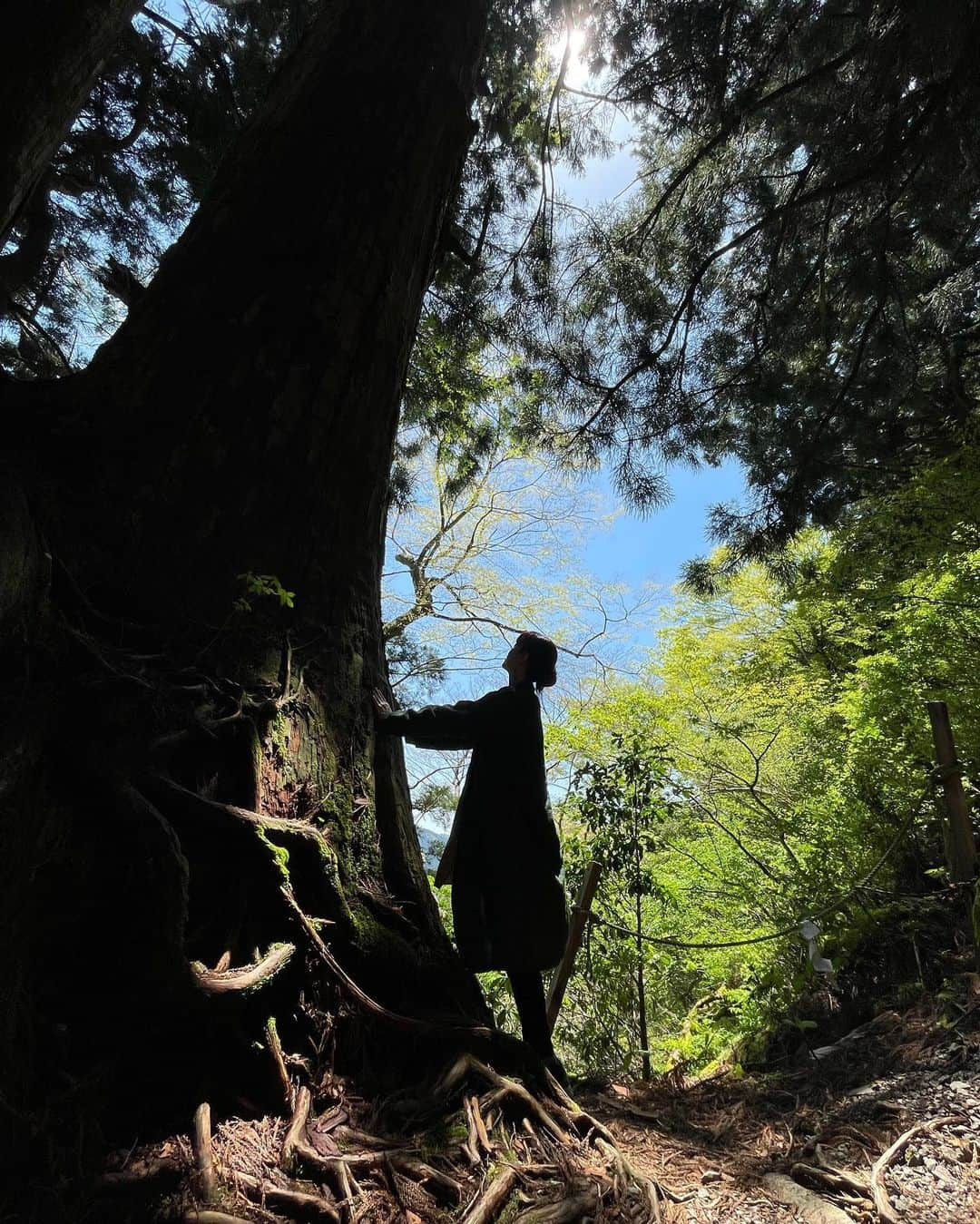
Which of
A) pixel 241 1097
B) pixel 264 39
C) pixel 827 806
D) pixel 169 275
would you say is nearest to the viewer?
pixel 241 1097

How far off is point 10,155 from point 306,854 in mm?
1618

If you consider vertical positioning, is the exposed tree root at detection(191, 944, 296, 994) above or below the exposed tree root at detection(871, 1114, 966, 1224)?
above

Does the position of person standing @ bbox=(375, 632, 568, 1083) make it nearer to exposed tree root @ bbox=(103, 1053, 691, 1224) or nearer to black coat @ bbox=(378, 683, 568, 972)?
black coat @ bbox=(378, 683, 568, 972)

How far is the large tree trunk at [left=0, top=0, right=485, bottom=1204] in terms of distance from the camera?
108cm

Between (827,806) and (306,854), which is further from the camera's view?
(827,806)

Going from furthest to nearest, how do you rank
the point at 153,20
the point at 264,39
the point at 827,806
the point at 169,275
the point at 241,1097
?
the point at 827,806, the point at 264,39, the point at 153,20, the point at 169,275, the point at 241,1097

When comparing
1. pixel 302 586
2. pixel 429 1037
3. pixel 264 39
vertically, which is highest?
pixel 264 39

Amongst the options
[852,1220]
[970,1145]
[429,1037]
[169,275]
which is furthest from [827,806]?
[169,275]

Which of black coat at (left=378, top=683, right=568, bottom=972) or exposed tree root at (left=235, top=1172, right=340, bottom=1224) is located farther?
black coat at (left=378, top=683, right=568, bottom=972)

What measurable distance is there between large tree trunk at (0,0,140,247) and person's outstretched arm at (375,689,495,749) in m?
1.45

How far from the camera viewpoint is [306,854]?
4.62 feet

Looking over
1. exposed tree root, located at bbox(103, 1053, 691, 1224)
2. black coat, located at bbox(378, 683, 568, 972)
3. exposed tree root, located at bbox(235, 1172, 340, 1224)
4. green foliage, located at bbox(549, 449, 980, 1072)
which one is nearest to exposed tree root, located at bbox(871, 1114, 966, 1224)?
exposed tree root, located at bbox(103, 1053, 691, 1224)

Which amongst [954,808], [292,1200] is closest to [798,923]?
[954,808]

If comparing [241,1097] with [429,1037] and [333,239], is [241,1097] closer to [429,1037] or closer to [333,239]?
[429,1037]
